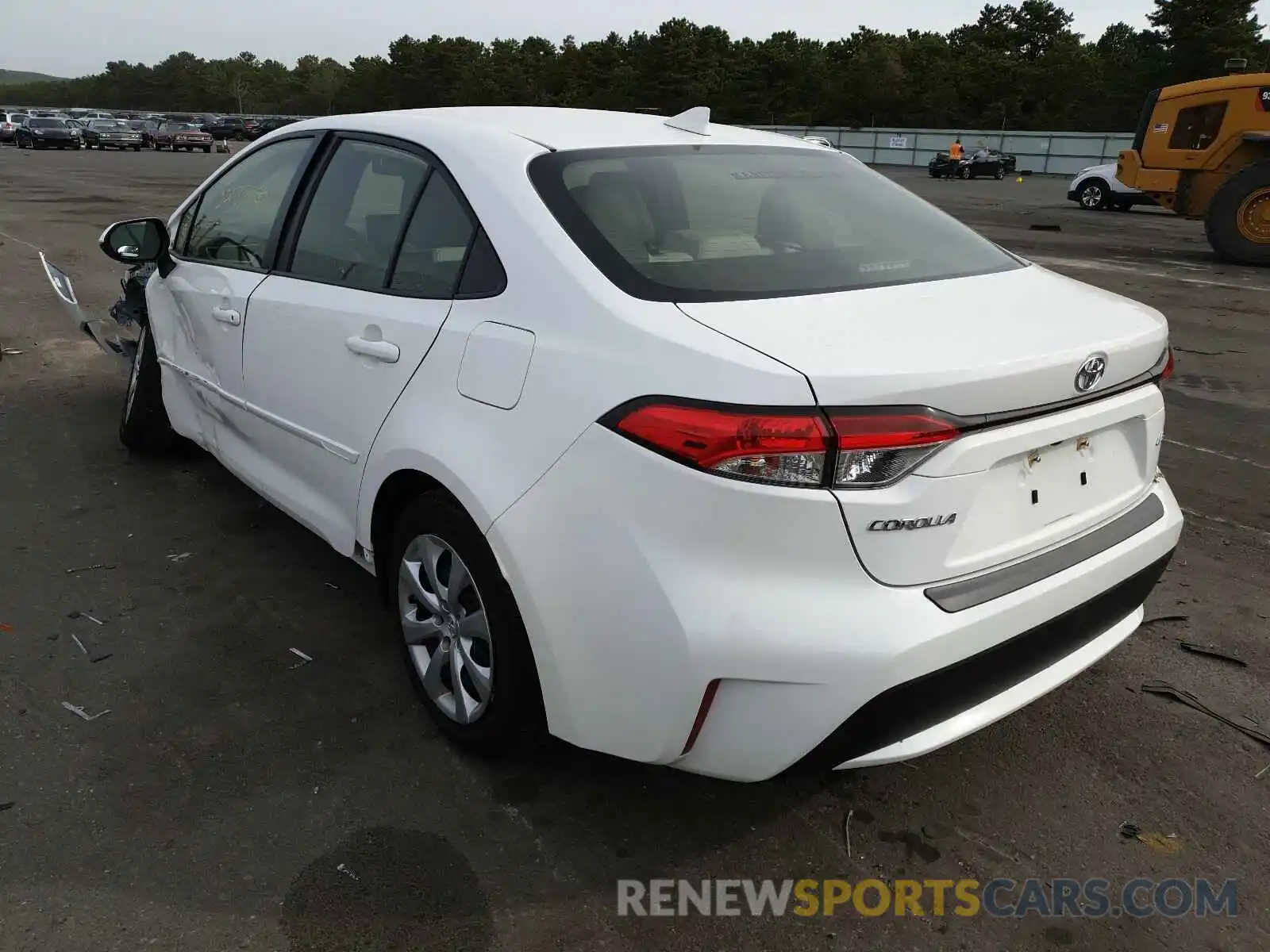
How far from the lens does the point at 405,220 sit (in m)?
2.86

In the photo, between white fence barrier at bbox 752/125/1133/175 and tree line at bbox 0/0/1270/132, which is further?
tree line at bbox 0/0/1270/132

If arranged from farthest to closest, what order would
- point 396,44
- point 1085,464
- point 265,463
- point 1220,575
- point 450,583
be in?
1. point 396,44
2. point 1220,575
3. point 265,463
4. point 450,583
5. point 1085,464

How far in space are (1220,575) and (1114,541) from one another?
1.88 meters

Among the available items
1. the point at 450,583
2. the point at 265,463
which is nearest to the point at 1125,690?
the point at 450,583

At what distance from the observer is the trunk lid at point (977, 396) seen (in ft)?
6.31

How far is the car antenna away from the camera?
10.4 ft

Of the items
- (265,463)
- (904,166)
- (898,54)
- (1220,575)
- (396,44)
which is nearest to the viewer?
(265,463)

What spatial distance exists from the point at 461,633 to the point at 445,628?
0.10 m

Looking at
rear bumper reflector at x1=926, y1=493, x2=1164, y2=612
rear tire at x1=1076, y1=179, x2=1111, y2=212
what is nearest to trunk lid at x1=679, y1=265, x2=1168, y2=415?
rear bumper reflector at x1=926, y1=493, x2=1164, y2=612

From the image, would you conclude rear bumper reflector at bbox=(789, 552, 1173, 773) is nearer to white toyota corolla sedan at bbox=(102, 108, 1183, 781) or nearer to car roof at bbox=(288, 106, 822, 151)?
white toyota corolla sedan at bbox=(102, 108, 1183, 781)

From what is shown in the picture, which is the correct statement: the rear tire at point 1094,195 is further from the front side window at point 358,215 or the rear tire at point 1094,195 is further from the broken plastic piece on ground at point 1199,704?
the front side window at point 358,215

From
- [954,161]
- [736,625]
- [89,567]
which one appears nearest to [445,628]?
[736,625]

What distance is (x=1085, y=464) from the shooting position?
2.30 metres

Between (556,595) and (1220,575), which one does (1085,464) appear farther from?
(1220,575)
